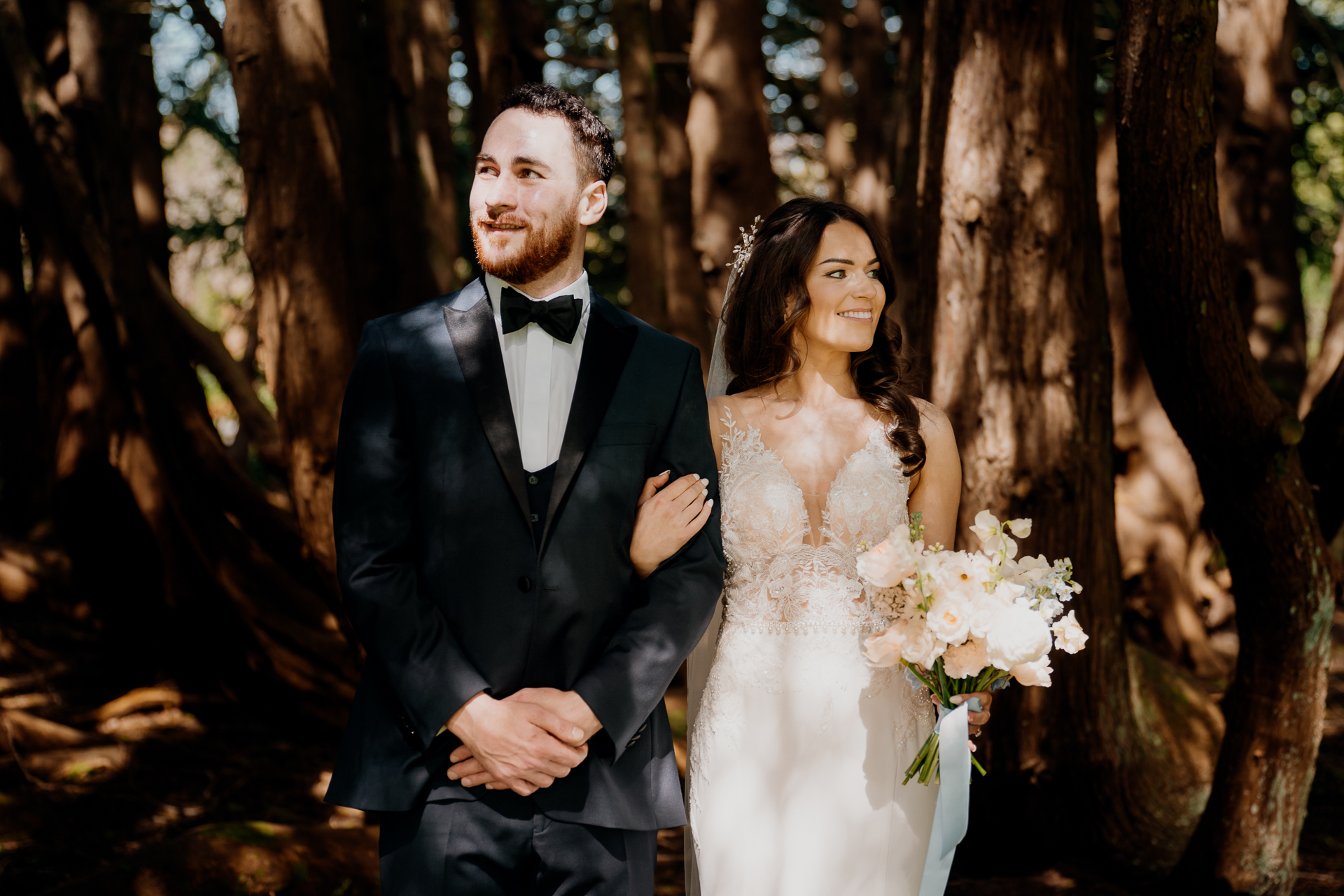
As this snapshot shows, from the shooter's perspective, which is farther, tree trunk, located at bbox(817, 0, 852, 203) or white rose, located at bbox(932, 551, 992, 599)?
tree trunk, located at bbox(817, 0, 852, 203)

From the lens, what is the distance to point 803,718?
284cm

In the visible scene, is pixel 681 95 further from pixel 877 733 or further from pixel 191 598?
pixel 877 733

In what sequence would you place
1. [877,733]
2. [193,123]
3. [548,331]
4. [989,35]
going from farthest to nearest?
[193,123] → [989,35] → [877,733] → [548,331]

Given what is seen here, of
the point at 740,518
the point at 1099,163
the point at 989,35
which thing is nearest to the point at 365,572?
the point at 740,518

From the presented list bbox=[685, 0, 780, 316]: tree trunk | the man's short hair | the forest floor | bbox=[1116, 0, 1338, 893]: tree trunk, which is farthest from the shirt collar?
bbox=[685, 0, 780, 316]: tree trunk

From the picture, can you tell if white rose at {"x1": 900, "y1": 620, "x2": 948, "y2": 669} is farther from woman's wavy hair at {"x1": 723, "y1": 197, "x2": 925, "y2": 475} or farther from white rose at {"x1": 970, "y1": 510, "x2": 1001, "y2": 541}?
woman's wavy hair at {"x1": 723, "y1": 197, "x2": 925, "y2": 475}

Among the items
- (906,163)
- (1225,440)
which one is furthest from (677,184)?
(1225,440)

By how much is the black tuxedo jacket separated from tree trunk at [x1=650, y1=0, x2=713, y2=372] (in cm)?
438

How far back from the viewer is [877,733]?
2828 millimetres

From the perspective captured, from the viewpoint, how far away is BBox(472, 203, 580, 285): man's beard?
2273mm

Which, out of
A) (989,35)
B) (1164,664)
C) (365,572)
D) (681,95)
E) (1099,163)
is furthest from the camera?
(681,95)

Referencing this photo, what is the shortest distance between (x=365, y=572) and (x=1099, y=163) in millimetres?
6380

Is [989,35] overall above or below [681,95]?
below

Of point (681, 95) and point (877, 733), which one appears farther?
point (681, 95)
